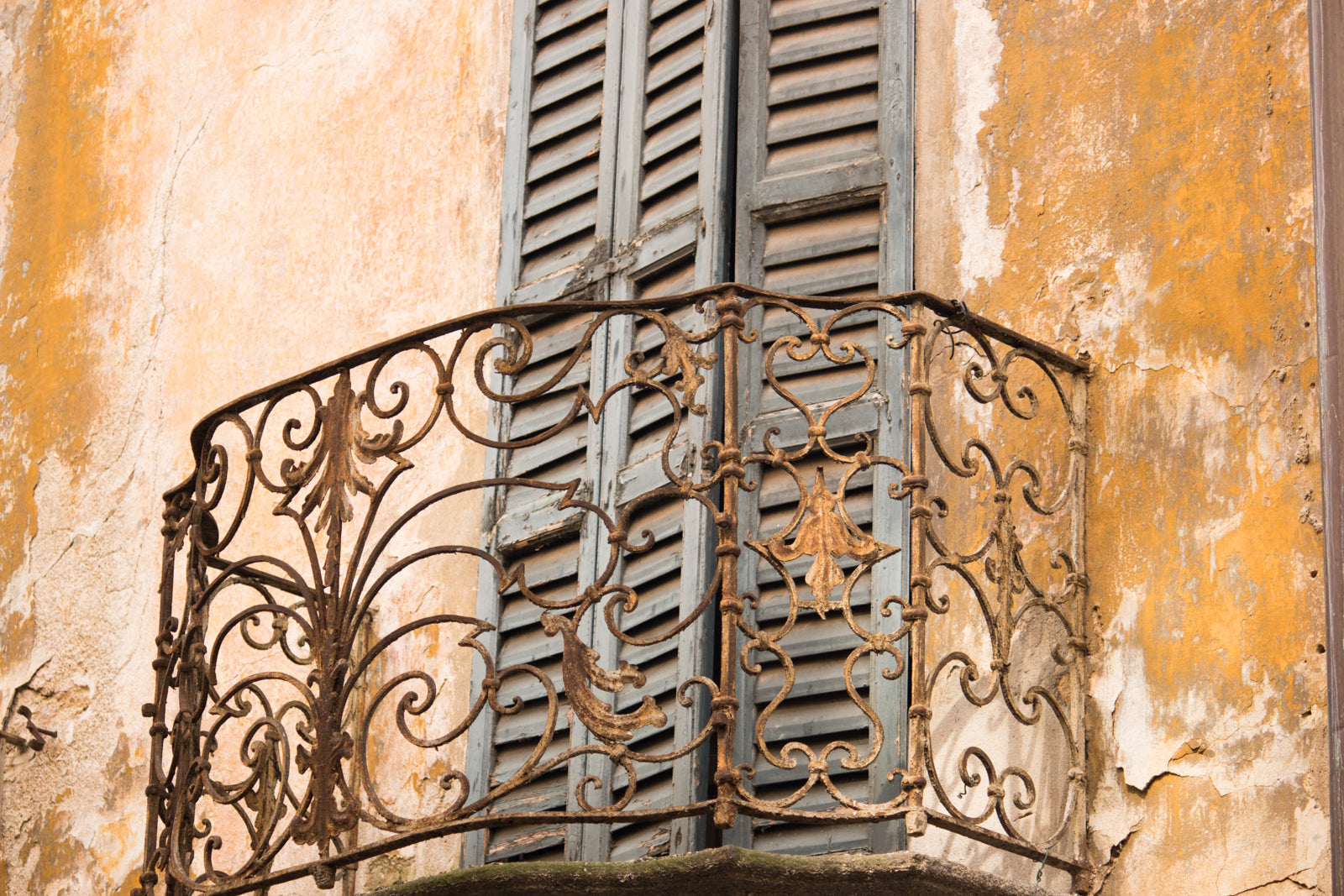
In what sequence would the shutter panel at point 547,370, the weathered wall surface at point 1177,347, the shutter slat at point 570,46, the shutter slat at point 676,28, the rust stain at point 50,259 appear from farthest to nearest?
the rust stain at point 50,259 < the shutter slat at point 570,46 < the shutter slat at point 676,28 < the shutter panel at point 547,370 < the weathered wall surface at point 1177,347

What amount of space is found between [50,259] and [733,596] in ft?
12.7

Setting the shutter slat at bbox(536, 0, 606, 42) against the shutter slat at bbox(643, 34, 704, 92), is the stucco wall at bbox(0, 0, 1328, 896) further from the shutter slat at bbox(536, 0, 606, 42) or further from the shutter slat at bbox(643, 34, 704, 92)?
the shutter slat at bbox(643, 34, 704, 92)

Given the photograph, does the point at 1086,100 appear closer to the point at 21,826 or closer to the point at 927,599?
the point at 927,599

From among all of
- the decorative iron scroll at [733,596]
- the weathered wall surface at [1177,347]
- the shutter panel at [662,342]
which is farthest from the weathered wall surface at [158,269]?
the weathered wall surface at [1177,347]

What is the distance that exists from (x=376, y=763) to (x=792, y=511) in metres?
1.49

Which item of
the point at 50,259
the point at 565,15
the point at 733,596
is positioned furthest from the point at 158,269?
the point at 733,596

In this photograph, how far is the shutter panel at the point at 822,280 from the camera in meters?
4.95

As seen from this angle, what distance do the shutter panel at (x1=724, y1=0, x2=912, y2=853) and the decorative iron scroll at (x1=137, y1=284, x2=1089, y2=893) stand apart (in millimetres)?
17

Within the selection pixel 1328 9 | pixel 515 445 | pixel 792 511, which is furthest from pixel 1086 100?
pixel 515 445

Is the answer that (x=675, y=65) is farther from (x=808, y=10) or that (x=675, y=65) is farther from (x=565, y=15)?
(x=565, y=15)

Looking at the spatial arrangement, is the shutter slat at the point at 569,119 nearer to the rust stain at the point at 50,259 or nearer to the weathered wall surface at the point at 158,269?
the weathered wall surface at the point at 158,269

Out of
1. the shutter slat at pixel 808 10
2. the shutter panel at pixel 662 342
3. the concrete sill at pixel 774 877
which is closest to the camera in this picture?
the concrete sill at pixel 774 877

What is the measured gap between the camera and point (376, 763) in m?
5.97

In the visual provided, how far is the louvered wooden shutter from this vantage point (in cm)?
521
